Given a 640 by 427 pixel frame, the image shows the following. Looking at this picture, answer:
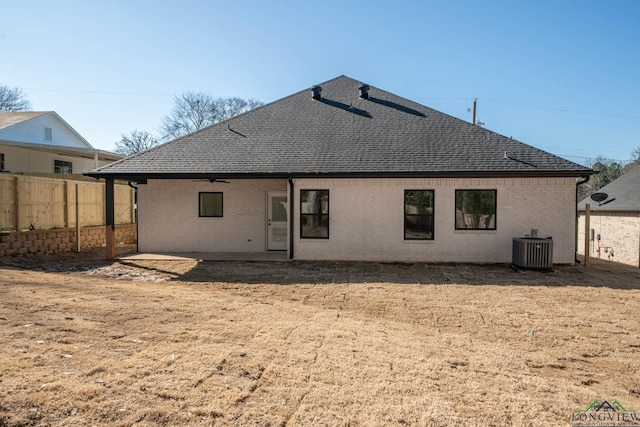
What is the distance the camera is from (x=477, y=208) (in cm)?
1130

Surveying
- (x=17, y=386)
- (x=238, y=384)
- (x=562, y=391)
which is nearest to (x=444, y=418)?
(x=562, y=391)

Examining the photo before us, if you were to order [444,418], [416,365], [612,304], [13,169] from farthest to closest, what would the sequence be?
[13,169] → [612,304] → [416,365] → [444,418]

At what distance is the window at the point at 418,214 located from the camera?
1140 centimetres

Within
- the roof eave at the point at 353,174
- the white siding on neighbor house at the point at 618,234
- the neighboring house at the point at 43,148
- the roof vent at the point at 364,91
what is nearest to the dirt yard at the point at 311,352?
the roof eave at the point at 353,174

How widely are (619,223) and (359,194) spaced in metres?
13.5

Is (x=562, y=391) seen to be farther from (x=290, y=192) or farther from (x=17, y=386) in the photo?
(x=290, y=192)

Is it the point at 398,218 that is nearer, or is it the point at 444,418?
the point at 444,418

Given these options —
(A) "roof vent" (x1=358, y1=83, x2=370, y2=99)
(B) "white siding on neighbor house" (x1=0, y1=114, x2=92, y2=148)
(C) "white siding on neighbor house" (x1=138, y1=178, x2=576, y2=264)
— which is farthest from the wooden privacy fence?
(A) "roof vent" (x1=358, y1=83, x2=370, y2=99)

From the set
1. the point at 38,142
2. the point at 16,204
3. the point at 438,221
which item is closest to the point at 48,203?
the point at 16,204

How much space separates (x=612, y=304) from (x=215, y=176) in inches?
390

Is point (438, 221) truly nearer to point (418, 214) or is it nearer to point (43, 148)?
point (418, 214)

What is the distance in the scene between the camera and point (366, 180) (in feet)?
37.6

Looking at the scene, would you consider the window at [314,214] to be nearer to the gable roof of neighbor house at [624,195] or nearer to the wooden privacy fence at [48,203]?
the wooden privacy fence at [48,203]

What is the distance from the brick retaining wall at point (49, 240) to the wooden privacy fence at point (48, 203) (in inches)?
10.0
